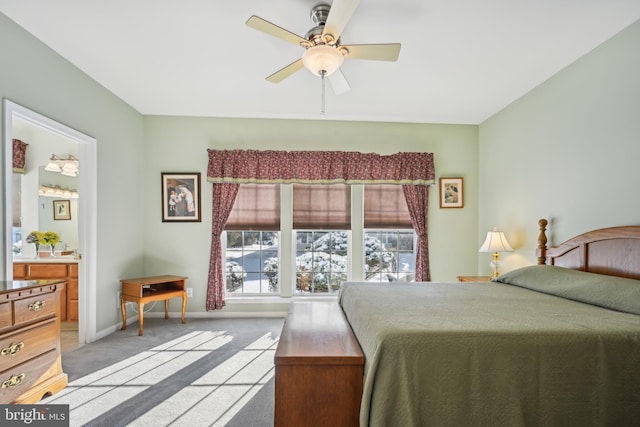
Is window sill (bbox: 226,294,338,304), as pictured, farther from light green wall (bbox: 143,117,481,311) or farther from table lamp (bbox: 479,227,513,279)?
table lamp (bbox: 479,227,513,279)

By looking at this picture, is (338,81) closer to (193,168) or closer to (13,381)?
(193,168)

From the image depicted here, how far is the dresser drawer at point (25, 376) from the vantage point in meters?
2.01

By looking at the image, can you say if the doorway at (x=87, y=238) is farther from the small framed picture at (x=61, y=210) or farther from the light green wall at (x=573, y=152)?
the light green wall at (x=573, y=152)

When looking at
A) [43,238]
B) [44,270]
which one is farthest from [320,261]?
[43,238]

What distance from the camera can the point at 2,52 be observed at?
241 centimetres

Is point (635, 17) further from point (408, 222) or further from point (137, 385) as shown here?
point (137, 385)

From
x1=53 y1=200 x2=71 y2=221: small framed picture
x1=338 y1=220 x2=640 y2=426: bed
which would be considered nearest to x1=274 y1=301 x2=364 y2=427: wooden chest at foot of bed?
x1=338 y1=220 x2=640 y2=426: bed

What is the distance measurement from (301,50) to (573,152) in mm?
2601

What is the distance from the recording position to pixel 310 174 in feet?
14.7

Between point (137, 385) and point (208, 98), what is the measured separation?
2.98 m

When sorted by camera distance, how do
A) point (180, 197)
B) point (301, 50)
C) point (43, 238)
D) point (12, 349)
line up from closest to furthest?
point (12, 349), point (301, 50), point (43, 238), point (180, 197)

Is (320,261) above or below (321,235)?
below

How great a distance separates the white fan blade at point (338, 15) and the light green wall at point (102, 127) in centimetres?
237

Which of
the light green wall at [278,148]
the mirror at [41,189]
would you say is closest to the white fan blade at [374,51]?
the light green wall at [278,148]
